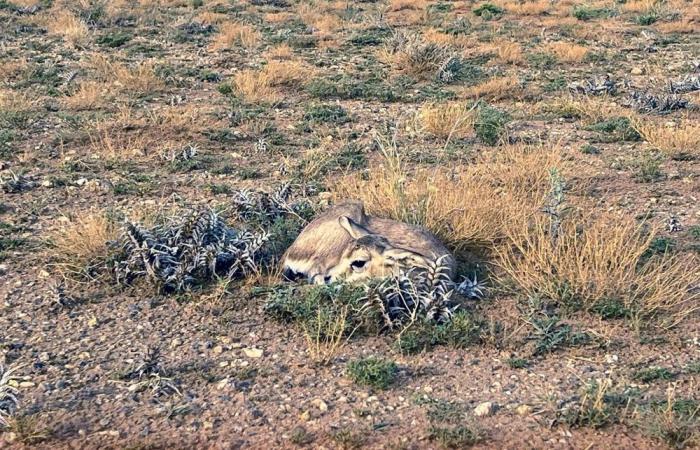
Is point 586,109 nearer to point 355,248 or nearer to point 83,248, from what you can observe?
point 355,248

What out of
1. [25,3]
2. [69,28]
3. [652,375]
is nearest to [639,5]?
[69,28]

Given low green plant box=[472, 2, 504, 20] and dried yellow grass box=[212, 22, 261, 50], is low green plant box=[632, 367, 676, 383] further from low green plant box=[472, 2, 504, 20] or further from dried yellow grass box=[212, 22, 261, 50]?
low green plant box=[472, 2, 504, 20]

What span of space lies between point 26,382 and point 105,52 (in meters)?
11.8

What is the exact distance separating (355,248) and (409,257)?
1.31ft

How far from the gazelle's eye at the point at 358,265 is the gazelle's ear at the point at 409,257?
0.21m

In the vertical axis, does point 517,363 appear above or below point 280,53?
below

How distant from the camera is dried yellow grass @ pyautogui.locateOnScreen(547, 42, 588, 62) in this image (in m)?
15.2

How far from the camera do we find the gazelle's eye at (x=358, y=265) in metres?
5.90

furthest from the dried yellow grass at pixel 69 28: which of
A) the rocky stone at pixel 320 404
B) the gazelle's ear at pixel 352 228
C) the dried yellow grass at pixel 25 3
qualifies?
the rocky stone at pixel 320 404

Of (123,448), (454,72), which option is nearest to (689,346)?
(123,448)

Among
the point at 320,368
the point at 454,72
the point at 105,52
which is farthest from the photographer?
the point at 105,52

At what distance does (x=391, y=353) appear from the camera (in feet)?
17.5

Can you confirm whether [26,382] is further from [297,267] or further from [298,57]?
[298,57]

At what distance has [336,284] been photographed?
19.1ft
